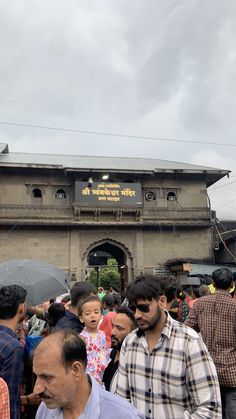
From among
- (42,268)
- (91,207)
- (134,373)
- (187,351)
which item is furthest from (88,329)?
(91,207)

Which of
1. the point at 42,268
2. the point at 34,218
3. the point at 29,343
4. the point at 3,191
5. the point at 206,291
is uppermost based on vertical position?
the point at 3,191

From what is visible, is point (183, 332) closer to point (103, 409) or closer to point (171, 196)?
point (103, 409)

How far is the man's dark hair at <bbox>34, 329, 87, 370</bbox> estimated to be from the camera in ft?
5.02

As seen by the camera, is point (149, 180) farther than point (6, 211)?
Yes

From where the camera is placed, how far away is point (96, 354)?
10.8ft

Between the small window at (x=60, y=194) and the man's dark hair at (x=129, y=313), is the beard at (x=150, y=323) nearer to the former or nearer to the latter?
the man's dark hair at (x=129, y=313)

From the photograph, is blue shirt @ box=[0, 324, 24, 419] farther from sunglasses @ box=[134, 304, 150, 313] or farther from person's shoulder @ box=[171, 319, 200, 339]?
person's shoulder @ box=[171, 319, 200, 339]

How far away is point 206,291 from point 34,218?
613 inches

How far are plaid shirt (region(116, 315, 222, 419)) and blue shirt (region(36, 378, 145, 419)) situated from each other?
416 millimetres

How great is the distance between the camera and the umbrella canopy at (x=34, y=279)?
5.11m

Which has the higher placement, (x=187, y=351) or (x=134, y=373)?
(x=187, y=351)

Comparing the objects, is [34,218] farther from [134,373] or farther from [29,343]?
[134,373]

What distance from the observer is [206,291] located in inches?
226

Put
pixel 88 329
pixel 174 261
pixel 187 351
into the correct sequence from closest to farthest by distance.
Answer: pixel 187 351, pixel 88 329, pixel 174 261
